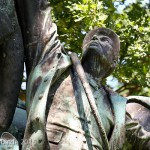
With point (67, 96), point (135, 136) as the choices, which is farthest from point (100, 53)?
point (135, 136)

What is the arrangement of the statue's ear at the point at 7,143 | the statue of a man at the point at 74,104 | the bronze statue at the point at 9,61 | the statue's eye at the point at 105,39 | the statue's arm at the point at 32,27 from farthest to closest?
the statue's eye at the point at 105,39, the statue's arm at the point at 32,27, the bronze statue at the point at 9,61, the statue of a man at the point at 74,104, the statue's ear at the point at 7,143

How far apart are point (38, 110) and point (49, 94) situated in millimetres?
303

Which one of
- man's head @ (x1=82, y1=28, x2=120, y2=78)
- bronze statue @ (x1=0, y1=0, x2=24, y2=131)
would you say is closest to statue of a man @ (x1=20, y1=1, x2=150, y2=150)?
man's head @ (x1=82, y1=28, x2=120, y2=78)

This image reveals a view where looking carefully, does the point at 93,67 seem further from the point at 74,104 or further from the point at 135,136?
the point at 135,136

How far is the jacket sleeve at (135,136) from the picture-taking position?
5426 millimetres

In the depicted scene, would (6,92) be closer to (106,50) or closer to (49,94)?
(49,94)

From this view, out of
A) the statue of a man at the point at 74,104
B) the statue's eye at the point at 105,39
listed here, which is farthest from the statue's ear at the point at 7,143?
the statue's eye at the point at 105,39

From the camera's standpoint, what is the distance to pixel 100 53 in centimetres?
543

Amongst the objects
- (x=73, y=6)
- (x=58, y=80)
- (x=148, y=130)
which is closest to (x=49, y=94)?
(x=58, y=80)

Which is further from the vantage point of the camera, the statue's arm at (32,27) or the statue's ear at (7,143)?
the statue's arm at (32,27)

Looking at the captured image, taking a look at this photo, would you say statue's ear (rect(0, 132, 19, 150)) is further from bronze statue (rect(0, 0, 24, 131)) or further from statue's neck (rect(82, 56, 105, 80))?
statue's neck (rect(82, 56, 105, 80))

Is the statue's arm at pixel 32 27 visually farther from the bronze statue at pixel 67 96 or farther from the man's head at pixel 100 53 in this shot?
the man's head at pixel 100 53

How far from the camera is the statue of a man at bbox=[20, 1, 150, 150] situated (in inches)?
193

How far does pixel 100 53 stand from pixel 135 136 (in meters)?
0.70
